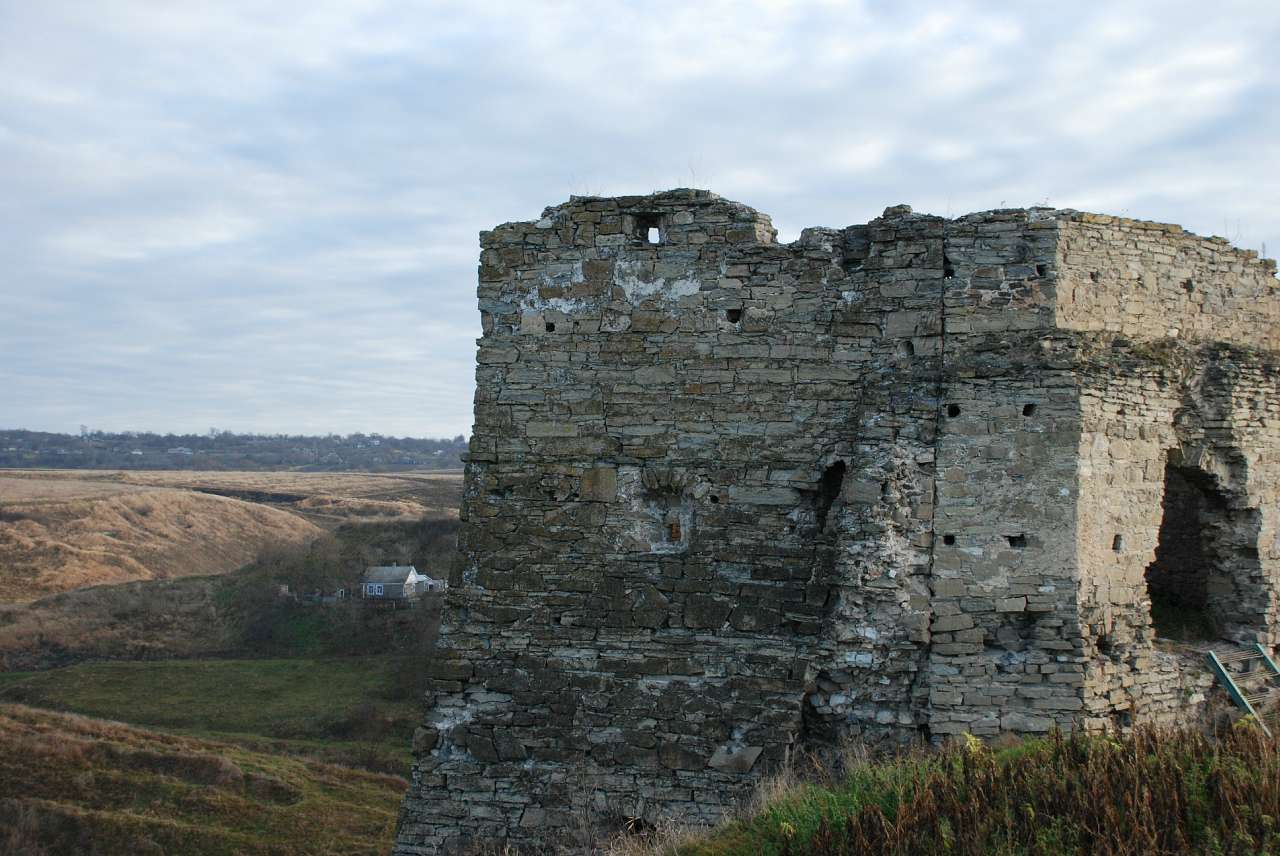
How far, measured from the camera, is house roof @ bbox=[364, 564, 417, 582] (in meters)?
36.7

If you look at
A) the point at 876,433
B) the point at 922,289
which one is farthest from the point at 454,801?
the point at 922,289

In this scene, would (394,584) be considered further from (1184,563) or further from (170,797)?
(1184,563)

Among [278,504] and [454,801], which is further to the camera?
[278,504]

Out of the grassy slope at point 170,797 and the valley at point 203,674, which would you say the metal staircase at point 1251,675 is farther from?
the grassy slope at point 170,797

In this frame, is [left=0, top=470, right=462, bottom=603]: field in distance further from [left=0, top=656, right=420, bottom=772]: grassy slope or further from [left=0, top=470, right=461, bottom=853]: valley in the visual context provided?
[left=0, top=656, right=420, bottom=772]: grassy slope

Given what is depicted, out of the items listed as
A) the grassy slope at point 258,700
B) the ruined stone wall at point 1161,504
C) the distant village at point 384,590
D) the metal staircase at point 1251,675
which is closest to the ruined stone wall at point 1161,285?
the ruined stone wall at point 1161,504

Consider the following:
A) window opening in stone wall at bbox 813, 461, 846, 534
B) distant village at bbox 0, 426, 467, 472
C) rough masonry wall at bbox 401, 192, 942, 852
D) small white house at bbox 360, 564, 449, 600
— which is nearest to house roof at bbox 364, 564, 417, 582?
small white house at bbox 360, 564, 449, 600

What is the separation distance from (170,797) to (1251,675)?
17163mm

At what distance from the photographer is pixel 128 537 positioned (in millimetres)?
51375

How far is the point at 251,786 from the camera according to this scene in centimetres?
1841

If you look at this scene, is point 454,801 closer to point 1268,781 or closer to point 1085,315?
point 1268,781

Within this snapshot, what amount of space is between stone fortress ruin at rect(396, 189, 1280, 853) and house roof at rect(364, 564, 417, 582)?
96.2 feet

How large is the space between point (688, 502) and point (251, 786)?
1384 cm

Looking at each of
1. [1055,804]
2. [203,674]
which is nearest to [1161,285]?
[1055,804]
